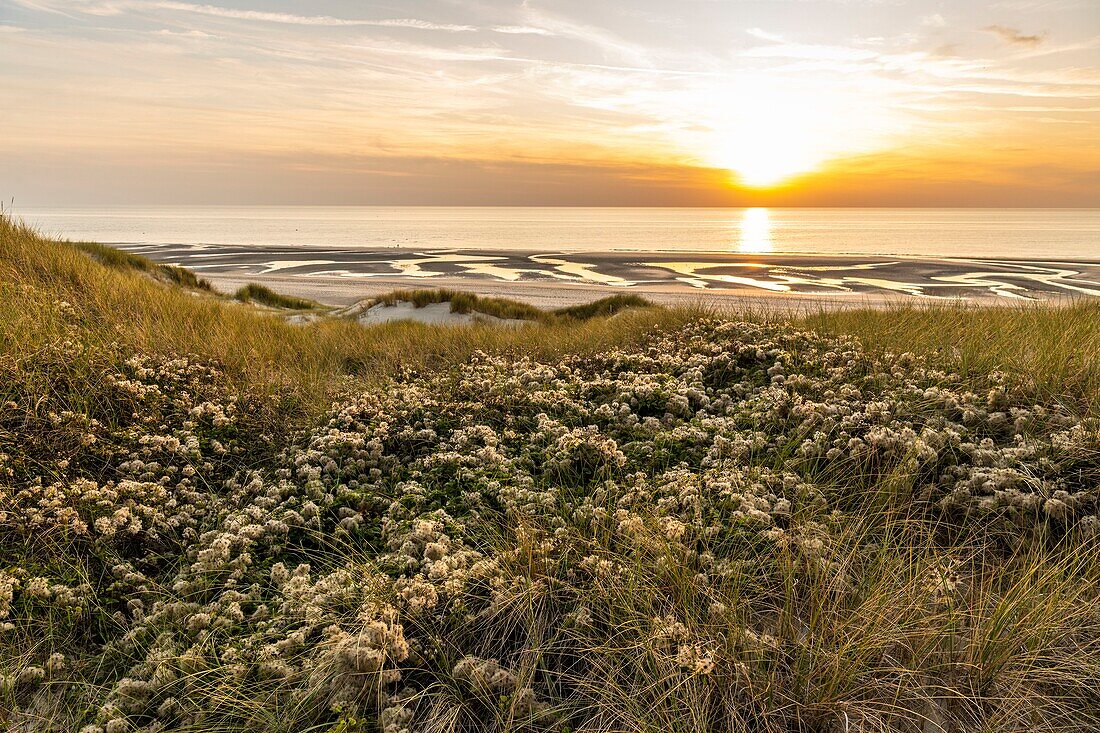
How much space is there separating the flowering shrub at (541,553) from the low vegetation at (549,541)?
29 millimetres

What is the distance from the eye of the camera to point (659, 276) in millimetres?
42781

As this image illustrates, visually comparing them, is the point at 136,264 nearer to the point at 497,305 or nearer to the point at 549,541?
the point at 497,305

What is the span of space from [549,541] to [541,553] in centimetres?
Result: 10

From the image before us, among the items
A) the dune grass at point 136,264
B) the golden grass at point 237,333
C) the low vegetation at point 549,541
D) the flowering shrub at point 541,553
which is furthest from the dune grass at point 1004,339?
the dune grass at point 136,264

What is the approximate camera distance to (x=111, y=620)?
4.40 metres

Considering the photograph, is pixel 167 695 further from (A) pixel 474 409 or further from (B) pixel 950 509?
(B) pixel 950 509

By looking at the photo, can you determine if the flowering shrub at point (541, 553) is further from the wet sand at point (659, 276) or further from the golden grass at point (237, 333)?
the wet sand at point (659, 276)

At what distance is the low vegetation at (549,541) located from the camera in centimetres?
350

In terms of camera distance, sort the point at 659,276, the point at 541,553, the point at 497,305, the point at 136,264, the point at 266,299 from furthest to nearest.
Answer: the point at 659,276
the point at 266,299
the point at 136,264
the point at 497,305
the point at 541,553

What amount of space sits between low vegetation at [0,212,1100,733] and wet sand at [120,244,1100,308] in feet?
62.4

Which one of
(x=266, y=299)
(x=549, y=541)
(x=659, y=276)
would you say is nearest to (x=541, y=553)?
(x=549, y=541)

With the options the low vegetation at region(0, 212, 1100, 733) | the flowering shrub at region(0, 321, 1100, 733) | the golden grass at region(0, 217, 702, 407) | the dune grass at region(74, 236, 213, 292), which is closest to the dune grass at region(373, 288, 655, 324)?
the dune grass at region(74, 236, 213, 292)

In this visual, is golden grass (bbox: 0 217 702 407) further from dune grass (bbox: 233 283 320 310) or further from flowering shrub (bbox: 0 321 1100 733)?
dune grass (bbox: 233 283 320 310)

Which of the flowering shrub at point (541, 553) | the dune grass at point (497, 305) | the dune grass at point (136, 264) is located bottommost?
the flowering shrub at point (541, 553)
